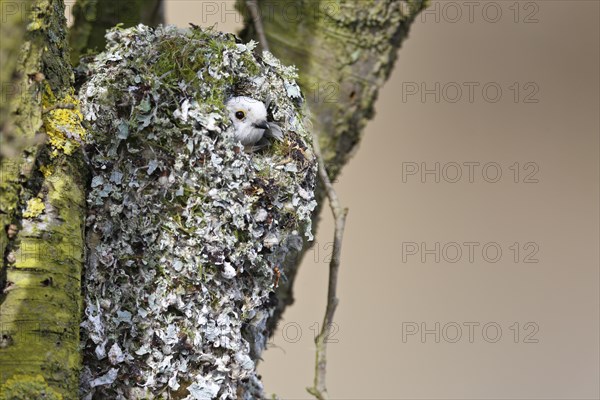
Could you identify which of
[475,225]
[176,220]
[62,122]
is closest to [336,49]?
[176,220]

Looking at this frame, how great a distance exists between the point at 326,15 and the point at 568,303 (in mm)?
3900

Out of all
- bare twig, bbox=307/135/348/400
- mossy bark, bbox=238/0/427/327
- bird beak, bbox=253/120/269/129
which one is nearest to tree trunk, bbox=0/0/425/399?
bird beak, bbox=253/120/269/129

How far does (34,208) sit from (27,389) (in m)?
0.41

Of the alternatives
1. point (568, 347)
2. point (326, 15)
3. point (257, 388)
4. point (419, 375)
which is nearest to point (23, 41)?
point (257, 388)

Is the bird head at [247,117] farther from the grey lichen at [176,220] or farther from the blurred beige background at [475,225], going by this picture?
the blurred beige background at [475,225]

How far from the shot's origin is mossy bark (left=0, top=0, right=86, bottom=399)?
1859mm

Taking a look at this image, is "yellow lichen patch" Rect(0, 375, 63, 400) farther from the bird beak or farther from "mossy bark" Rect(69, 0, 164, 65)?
"mossy bark" Rect(69, 0, 164, 65)

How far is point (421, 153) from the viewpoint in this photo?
661 cm

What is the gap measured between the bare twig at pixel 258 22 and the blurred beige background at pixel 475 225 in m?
2.69

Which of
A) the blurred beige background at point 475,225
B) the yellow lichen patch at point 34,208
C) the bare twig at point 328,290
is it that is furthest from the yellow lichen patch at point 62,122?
the blurred beige background at point 475,225

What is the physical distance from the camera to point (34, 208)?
1971 mm

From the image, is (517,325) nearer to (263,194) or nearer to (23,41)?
(263,194)

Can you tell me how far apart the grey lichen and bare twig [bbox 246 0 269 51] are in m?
→ 0.73

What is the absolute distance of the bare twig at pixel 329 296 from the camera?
297cm
